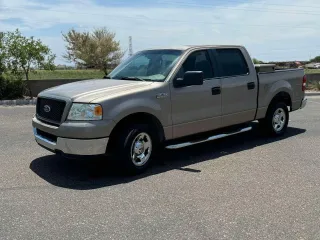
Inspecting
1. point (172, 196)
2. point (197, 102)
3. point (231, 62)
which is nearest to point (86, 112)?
point (172, 196)

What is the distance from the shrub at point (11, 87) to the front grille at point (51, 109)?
368 inches

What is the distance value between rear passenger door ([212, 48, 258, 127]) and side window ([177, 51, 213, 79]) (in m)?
0.21

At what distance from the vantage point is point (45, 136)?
552 centimetres

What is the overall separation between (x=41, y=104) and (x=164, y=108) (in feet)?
5.94

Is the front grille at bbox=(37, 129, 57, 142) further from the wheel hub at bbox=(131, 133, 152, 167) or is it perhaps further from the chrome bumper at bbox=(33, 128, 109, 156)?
the wheel hub at bbox=(131, 133, 152, 167)

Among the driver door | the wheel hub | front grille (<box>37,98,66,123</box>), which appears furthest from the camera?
the driver door

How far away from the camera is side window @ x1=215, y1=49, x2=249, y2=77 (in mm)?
6820

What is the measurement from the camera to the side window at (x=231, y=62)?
682 cm

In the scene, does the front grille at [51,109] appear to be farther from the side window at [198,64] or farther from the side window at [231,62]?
the side window at [231,62]

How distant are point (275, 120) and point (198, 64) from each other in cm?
241

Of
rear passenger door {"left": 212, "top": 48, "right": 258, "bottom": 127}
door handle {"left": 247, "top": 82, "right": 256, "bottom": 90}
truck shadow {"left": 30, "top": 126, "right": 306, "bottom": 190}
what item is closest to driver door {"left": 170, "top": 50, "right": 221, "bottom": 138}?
rear passenger door {"left": 212, "top": 48, "right": 258, "bottom": 127}

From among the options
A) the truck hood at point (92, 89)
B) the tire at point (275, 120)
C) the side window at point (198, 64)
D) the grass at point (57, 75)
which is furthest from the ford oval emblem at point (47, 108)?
the grass at point (57, 75)

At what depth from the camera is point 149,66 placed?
20.9 ft

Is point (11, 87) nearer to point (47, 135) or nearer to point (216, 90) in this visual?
point (47, 135)
